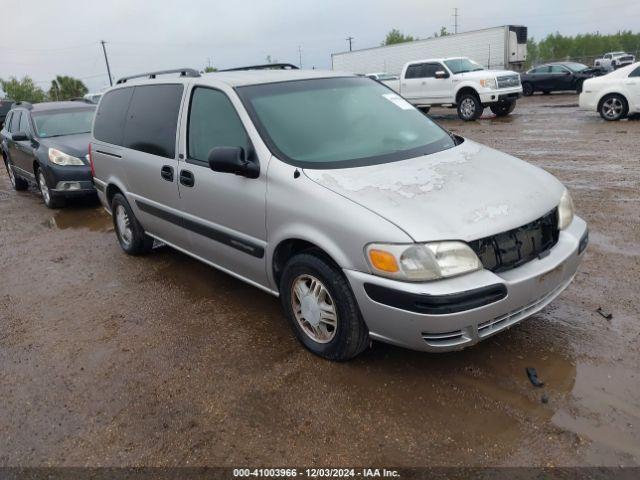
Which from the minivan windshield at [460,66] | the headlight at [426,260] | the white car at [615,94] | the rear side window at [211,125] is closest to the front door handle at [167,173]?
the rear side window at [211,125]

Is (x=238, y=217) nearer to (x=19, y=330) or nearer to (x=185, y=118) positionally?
(x=185, y=118)

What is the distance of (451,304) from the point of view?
2.68 metres

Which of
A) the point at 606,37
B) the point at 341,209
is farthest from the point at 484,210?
the point at 606,37

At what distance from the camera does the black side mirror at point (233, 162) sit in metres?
3.37

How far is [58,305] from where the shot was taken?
460cm

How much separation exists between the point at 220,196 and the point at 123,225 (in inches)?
91.9

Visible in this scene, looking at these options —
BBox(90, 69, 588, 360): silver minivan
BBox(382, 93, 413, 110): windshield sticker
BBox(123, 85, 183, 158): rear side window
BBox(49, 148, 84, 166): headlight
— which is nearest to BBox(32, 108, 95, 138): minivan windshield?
BBox(49, 148, 84, 166): headlight

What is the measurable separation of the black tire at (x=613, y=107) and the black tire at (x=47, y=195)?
12977 millimetres

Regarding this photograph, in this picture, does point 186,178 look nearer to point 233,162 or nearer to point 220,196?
point 220,196

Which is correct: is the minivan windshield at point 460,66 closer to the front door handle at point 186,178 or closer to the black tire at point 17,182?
the black tire at point 17,182

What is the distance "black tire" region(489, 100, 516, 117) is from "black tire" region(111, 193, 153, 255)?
1439cm

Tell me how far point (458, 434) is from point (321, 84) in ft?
8.84

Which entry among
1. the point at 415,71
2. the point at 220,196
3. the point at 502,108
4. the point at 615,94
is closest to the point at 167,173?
the point at 220,196

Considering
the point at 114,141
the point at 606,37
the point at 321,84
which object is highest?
the point at 606,37
